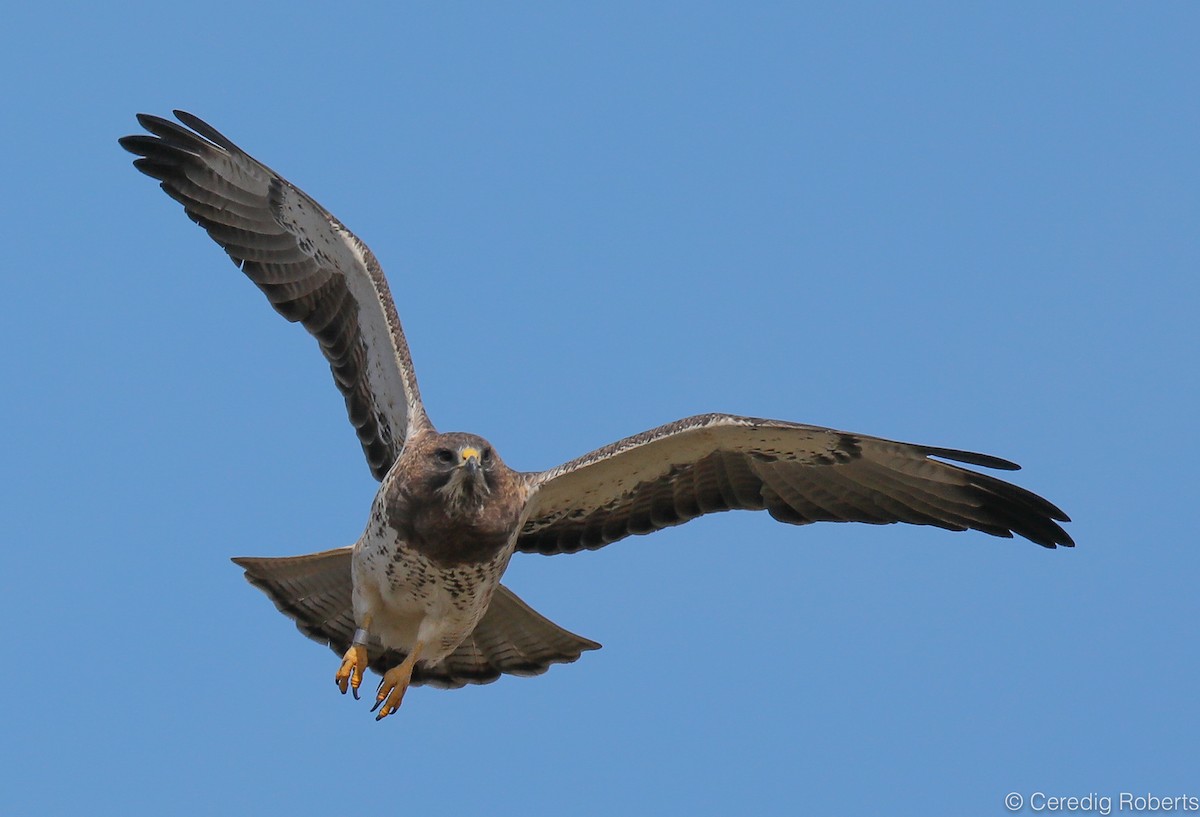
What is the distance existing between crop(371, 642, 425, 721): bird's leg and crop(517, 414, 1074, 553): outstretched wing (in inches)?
50.5

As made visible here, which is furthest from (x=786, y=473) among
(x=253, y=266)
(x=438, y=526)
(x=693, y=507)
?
(x=253, y=266)

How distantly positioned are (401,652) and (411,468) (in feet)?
5.09

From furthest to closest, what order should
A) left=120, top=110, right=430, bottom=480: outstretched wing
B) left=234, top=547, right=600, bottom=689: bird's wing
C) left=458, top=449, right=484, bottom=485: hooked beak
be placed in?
1. left=120, top=110, right=430, bottom=480: outstretched wing
2. left=234, top=547, right=600, bottom=689: bird's wing
3. left=458, top=449, right=484, bottom=485: hooked beak

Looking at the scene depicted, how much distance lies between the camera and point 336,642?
10.7 meters

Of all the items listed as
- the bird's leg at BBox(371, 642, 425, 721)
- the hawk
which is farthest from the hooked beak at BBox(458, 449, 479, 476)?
the bird's leg at BBox(371, 642, 425, 721)

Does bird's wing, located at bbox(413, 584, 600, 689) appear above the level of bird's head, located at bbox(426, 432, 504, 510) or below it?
below

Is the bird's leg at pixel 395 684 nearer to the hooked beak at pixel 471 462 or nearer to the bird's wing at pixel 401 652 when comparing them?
the bird's wing at pixel 401 652

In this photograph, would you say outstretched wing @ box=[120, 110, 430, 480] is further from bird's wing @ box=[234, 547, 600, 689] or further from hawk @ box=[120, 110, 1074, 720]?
bird's wing @ box=[234, 547, 600, 689]

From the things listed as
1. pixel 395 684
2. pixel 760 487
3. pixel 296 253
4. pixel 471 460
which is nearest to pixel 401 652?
pixel 395 684

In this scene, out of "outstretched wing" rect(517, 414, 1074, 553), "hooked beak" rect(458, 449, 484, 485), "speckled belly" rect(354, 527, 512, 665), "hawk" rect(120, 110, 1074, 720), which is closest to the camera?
"hooked beak" rect(458, 449, 484, 485)

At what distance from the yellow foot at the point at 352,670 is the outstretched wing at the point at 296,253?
1611 mm

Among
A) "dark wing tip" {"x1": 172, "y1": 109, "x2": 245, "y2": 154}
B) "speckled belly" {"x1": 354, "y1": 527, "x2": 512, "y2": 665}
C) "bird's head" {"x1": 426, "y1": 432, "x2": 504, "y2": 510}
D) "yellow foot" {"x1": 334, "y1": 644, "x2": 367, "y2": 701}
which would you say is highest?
"dark wing tip" {"x1": 172, "y1": 109, "x2": 245, "y2": 154}

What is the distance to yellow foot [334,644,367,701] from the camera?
979 cm

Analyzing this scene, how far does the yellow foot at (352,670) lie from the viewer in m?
9.79
